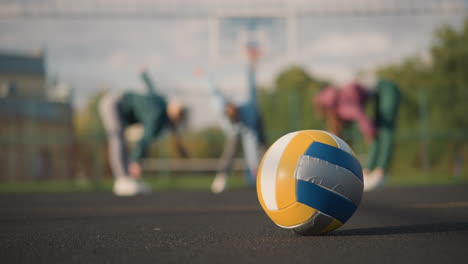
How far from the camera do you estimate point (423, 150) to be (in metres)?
15.8

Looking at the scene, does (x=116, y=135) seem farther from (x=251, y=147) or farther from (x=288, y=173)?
(x=288, y=173)

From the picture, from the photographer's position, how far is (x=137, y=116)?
34.4 ft

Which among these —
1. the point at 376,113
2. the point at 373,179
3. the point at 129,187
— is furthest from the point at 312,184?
the point at 376,113

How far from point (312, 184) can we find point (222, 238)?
2.53 feet

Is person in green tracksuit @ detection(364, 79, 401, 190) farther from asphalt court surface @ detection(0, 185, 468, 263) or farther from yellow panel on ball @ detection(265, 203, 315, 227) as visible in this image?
yellow panel on ball @ detection(265, 203, 315, 227)

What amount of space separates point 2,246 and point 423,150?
1381cm

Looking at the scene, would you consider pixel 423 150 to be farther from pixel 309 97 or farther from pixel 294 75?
pixel 294 75

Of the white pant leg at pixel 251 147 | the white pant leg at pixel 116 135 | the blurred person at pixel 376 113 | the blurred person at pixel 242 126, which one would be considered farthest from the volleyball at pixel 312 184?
the white pant leg at pixel 251 147

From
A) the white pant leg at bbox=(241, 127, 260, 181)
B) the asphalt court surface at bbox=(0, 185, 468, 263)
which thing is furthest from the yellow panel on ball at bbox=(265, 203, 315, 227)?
the white pant leg at bbox=(241, 127, 260, 181)

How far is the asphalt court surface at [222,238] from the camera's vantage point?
323cm

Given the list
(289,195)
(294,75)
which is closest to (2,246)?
(289,195)

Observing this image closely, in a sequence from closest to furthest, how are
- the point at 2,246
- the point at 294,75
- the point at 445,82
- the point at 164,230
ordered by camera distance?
1. the point at 2,246
2. the point at 164,230
3. the point at 445,82
4. the point at 294,75

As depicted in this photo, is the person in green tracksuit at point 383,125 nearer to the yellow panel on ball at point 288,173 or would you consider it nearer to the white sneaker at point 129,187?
the white sneaker at point 129,187

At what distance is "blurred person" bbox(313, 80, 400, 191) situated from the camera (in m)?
10.2
